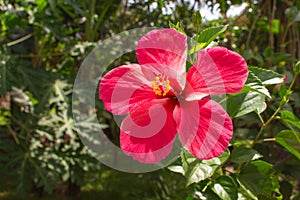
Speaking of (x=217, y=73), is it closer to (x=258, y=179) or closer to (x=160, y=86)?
(x=160, y=86)

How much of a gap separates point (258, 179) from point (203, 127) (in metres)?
0.22

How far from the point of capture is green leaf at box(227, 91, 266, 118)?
0.59 meters

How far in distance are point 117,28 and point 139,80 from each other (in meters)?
1.06

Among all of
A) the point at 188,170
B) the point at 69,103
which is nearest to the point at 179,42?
the point at 188,170

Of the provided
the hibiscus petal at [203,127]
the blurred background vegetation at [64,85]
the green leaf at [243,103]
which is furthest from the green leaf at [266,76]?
the blurred background vegetation at [64,85]

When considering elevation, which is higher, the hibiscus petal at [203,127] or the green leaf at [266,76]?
the green leaf at [266,76]

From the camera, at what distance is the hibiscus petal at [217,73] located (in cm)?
45

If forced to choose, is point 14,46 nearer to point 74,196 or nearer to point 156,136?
point 74,196

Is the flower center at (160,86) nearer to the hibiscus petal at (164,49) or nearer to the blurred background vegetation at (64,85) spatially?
the hibiscus petal at (164,49)

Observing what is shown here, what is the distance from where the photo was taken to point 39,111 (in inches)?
56.1

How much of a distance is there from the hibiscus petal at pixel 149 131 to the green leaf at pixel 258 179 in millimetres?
197

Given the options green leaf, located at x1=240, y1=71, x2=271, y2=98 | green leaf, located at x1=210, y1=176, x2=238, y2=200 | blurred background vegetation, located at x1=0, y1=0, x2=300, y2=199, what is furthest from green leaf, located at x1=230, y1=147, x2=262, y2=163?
blurred background vegetation, located at x1=0, y1=0, x2=300, y2=199

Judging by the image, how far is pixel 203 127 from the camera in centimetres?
47

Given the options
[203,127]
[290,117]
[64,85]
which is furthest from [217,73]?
[64,85]
